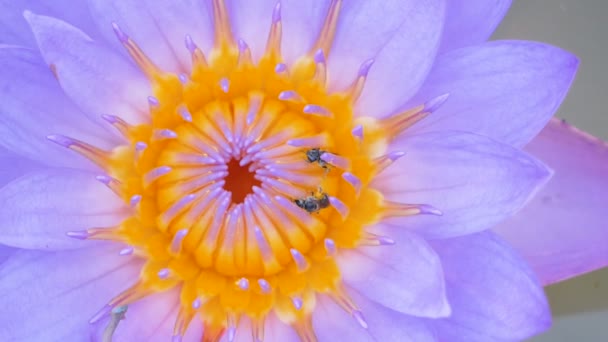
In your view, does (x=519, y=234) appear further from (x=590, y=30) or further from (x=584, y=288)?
(x=590, y=30)

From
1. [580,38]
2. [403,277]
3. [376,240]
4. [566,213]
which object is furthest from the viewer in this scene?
[580,38]

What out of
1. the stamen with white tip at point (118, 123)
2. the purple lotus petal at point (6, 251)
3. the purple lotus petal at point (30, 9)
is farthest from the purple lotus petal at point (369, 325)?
the purple lotus petal at point (30, 9)

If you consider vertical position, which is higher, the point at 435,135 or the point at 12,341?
the point at 435,135

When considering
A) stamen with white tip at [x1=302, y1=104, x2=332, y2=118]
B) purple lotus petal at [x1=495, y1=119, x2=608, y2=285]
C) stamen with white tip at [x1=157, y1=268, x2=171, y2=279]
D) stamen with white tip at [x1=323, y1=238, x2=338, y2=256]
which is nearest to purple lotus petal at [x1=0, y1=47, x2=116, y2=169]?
stamen with white tip at [x1=157, y1=268, x2=171, y2=279]

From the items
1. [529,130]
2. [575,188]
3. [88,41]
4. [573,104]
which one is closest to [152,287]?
[88,41]

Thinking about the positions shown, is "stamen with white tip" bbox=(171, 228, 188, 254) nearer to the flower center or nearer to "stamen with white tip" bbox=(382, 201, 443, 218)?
the flower center

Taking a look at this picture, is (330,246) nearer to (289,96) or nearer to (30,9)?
(289,96)

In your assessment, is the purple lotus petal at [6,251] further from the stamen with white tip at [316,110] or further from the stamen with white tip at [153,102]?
the stamen with white tip at [316,110]

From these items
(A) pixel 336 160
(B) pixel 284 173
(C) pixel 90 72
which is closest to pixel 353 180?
(A) pixel 336 160
